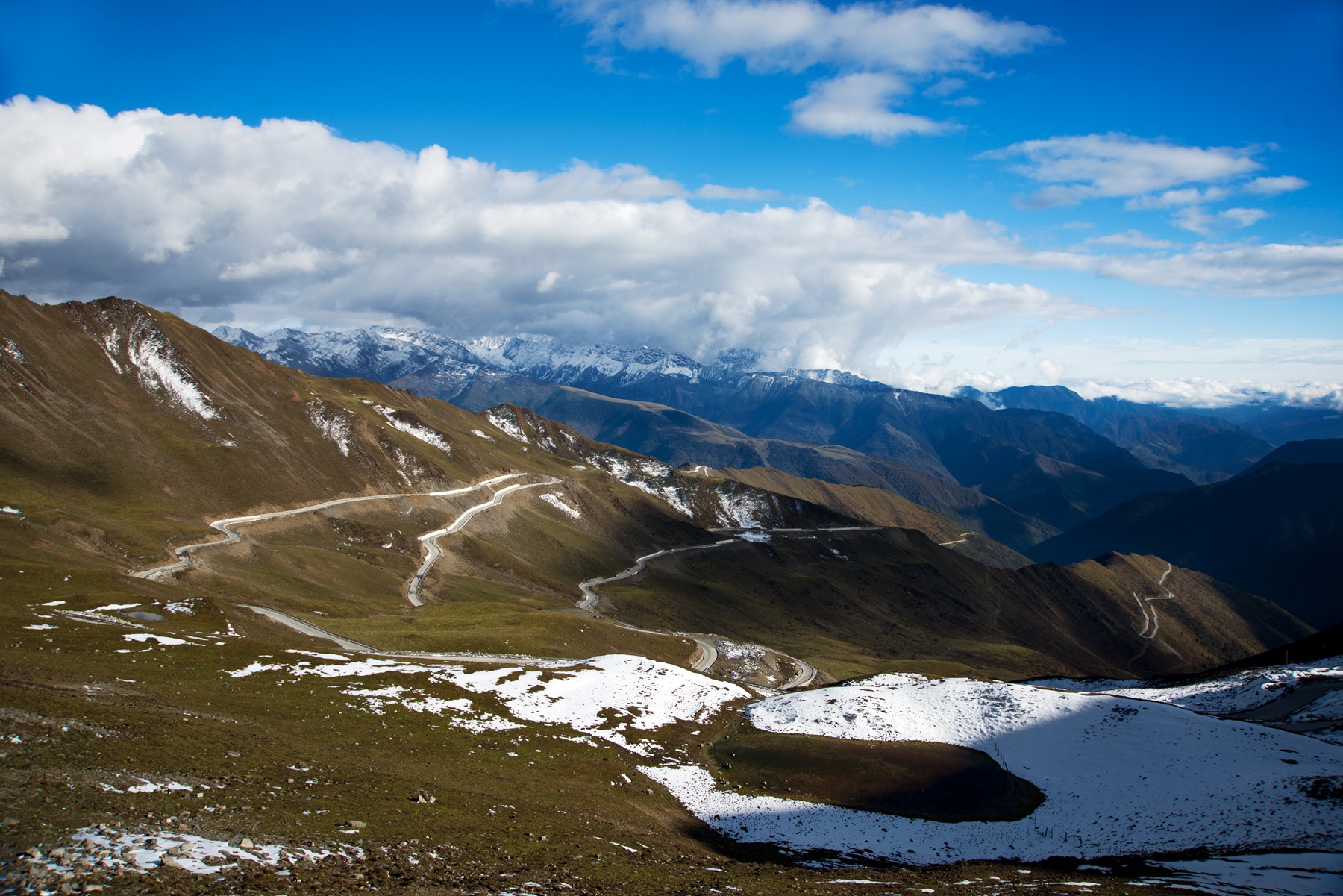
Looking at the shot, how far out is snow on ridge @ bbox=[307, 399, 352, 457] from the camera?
18675 centimetres

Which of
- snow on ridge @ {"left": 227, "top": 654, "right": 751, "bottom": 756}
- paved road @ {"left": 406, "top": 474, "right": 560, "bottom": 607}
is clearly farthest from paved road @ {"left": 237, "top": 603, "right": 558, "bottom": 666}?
paved road @ {"left": 406, "top": 474, "right": 560, "bottom": 607}

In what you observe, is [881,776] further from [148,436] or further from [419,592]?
[148,436]

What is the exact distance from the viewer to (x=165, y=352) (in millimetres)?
173500

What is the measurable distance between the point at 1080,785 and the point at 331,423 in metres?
184

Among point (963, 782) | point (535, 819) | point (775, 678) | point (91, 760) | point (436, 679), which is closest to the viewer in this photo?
point (91, 760)

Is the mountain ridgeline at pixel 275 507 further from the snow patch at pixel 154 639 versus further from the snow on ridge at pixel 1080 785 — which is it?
the snow on ridge at pixel 1080 785

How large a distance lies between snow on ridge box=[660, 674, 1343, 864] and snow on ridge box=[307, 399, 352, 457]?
508 ft

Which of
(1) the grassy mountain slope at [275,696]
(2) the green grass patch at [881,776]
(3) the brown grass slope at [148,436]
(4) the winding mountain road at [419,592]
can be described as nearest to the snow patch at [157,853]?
(1) the grassy mountain slope at [275,696]

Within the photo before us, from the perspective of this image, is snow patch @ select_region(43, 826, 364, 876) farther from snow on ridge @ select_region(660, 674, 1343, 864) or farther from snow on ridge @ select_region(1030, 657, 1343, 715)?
snow on ridge @ select_region(1030, 657, 1343, 715)

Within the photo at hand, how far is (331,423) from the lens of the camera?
191 metres

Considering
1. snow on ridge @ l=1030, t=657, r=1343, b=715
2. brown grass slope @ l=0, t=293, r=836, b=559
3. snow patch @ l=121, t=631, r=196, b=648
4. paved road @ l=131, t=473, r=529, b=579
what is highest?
brown grass slope @ l=0, t=293, r=836, b=559

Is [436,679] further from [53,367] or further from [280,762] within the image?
[53,367]

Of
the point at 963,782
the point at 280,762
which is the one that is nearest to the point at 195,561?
the point at 280,762

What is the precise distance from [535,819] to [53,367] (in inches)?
6691
